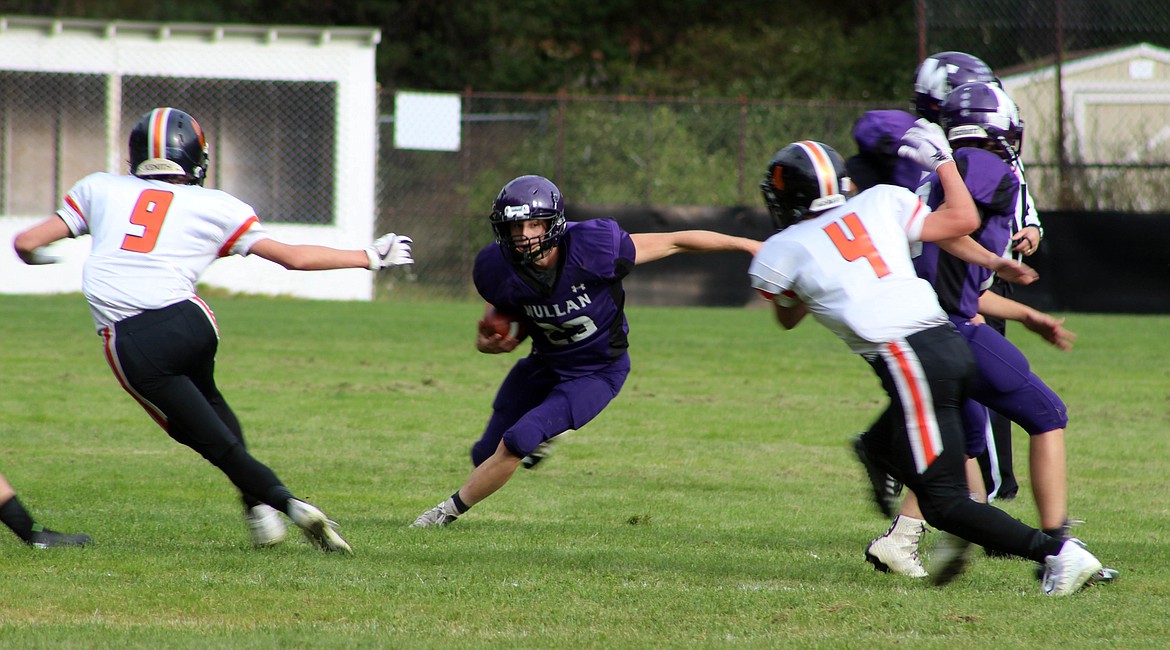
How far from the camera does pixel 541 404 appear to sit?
558cm

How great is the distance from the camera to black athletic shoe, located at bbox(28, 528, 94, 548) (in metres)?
5.02

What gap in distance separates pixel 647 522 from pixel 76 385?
220 inches

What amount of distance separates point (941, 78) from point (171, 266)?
301 cm

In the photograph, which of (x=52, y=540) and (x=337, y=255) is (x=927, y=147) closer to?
(x=337, y=255)

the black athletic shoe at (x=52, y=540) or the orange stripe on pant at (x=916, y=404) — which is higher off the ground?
the orange stripe on pant at (x=916, y=404)

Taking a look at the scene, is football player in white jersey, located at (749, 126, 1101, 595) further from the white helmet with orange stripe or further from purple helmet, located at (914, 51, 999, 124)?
purple helmet, located at (914, 51, 999, 124)

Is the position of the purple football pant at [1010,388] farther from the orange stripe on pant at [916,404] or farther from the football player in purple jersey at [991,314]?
the orange stripe on pant at [916,404]

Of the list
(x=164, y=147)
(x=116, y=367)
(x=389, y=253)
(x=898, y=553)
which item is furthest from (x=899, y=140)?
(x=116, y=367)

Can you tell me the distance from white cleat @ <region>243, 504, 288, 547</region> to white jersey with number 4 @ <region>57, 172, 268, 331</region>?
84cm

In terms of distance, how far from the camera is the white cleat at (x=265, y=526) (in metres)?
5.13

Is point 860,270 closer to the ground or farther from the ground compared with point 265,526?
farther from the ground

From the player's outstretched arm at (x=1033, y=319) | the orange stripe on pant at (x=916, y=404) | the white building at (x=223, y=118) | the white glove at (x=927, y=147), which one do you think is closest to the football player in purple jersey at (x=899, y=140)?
the player's outstretched arm at (x=1033, y=319)

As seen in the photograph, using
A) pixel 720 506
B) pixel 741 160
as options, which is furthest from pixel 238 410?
pixel 741 160

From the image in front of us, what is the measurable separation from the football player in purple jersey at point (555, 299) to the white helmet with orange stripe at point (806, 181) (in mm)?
776
